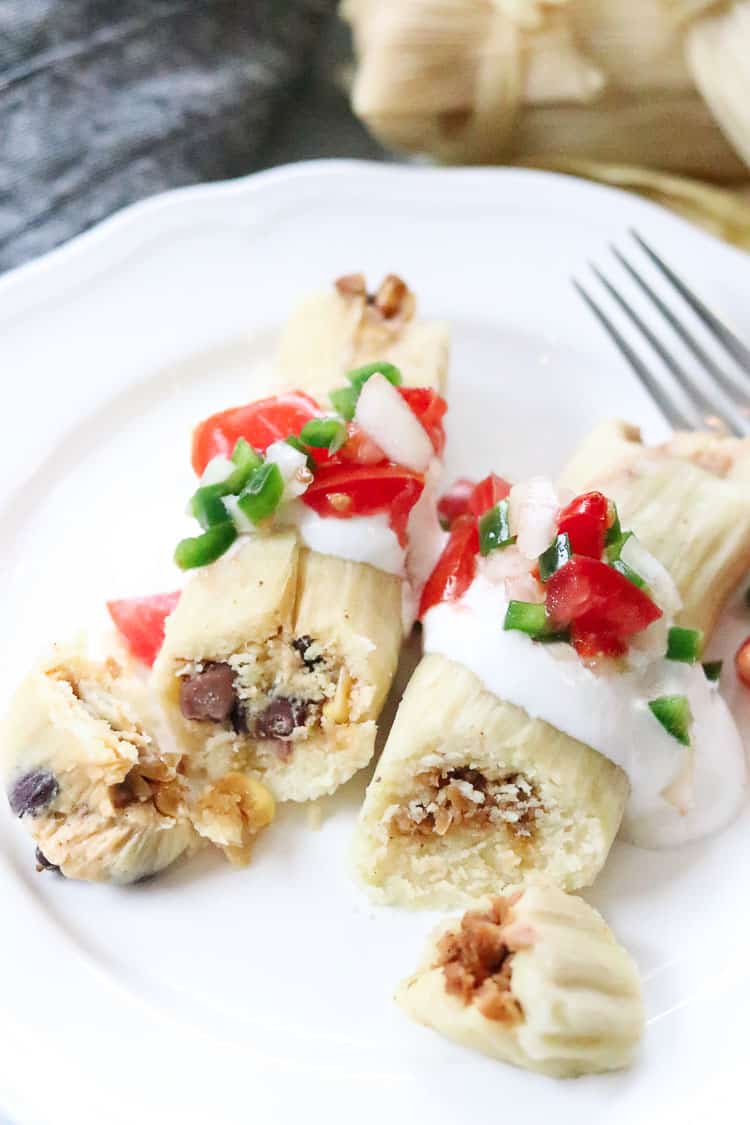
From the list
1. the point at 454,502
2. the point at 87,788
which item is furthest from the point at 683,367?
the point at 87,788

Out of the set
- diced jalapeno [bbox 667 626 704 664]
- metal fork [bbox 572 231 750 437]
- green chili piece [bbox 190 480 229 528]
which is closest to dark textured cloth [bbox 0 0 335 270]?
metal fork [bbox 572 231 750 437]

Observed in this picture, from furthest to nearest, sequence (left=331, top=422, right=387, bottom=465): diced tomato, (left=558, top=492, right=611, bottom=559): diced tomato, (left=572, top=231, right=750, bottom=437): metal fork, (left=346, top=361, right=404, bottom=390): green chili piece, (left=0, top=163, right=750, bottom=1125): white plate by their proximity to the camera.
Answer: (left=572, top=231, right=750, bottom=437): metal fork → (left=346, top=361, right=404, bottom=390): green chili piece → (left=331, top=422, right=387, bottom=465): diced tomato → (left=558, top=492, right=611, bottom=559): diced tomato → (left=0, top=163, right=750, bottom=1125): white plate

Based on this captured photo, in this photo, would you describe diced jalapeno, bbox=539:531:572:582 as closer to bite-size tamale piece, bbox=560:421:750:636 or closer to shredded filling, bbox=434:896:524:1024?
bite-size tamale piece, bbox=560:421:750:636

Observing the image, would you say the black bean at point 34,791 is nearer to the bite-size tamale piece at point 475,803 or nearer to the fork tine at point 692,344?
the bite-size tamale piece at point 475,803

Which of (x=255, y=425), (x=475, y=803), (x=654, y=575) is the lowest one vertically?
(x=475, y=803)

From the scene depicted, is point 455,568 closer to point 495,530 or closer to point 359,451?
point 495,530

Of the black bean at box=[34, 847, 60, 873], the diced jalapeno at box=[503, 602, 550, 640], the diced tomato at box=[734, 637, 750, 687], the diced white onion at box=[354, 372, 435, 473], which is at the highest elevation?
the diced white onion at box=[354, 372, 435, 473]
